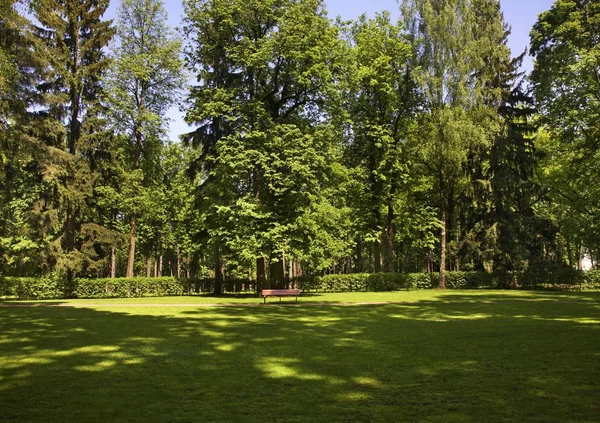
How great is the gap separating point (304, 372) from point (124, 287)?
2542cm

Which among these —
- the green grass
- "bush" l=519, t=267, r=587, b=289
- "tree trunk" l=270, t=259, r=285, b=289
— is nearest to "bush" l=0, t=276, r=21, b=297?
"tree trunk" l=270, t=259, r=285, b=289

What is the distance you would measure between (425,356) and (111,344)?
6.49 m

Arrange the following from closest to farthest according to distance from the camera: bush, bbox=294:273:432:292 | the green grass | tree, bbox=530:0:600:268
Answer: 1. the green grass
2. tree, bbox=530:0:600:268
3. bush, bbox=294:273:432:292

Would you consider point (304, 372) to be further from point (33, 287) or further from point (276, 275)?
point (33, 287)

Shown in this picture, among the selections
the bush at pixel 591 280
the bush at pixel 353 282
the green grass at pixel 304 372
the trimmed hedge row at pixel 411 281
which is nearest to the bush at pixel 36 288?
the bush at pixel 353 282

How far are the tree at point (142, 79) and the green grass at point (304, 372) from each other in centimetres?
2376

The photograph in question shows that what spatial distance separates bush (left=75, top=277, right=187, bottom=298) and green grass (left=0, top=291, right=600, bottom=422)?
16992 millimetres

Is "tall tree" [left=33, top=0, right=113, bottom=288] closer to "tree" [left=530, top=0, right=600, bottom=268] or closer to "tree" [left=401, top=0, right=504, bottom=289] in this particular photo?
"tree" [left=401, top=0, right=504, bottom=289]

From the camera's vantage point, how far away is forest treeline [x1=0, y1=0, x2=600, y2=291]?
26766 mm

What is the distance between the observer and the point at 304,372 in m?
7.28

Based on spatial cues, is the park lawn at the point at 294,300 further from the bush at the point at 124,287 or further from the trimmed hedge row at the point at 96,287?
the bush at the point at 124,287

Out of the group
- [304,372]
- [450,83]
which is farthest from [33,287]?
[450,83]

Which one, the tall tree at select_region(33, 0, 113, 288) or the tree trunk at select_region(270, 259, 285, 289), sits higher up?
the tall tree at select_region(33, 0, 113, 288)

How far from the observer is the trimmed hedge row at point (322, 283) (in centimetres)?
2875
